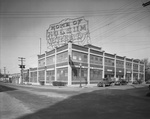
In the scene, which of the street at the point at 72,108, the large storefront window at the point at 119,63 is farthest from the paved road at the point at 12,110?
the large storefront window at the point at 119,63

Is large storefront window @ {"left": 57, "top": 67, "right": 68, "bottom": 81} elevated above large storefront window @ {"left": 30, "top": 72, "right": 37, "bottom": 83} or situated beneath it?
elevated above

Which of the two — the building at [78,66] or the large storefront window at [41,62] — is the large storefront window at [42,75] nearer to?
the building at [78,66]

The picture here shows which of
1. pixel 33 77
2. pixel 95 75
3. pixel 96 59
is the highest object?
pixel 96 59

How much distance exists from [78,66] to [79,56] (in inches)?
119

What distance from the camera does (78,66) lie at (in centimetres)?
3089

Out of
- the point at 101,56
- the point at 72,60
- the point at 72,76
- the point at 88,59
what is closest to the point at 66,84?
the point at 72,76

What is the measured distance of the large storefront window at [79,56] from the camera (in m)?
30.6

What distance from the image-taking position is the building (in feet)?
98.5

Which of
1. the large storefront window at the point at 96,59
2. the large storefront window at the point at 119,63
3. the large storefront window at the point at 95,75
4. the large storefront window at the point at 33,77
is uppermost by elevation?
the large storefront window at the point at 96,59

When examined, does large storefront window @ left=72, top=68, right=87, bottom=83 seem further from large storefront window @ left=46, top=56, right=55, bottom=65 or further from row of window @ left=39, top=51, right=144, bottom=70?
large storefront window @ left=46, top=56, right=55, bottom=65

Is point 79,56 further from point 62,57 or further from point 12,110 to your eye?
point 12,110

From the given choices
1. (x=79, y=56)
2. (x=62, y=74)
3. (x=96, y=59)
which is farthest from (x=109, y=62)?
(x=62, y=74)

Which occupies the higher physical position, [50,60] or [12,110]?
[50,60]

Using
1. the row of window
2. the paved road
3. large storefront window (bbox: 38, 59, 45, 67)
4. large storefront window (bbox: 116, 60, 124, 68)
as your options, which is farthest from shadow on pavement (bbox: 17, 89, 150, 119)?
large storefront window (bbox: 116, 60, 124, 68)
